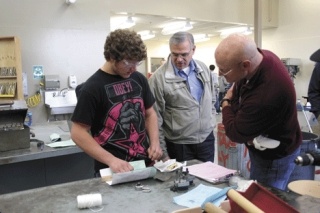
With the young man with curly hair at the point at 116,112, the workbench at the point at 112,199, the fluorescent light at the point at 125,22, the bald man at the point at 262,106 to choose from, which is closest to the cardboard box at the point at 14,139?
the young man with curly hair at the point at 116,112

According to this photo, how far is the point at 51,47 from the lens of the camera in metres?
4.16

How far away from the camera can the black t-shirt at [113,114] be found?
145cm

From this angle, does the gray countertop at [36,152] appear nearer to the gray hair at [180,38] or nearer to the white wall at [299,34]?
the gray hair at [180,38]

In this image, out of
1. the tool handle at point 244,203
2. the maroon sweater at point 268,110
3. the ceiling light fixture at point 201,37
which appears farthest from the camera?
the ceiling light fixture at point 201,37

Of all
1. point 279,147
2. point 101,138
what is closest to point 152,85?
point 101,138

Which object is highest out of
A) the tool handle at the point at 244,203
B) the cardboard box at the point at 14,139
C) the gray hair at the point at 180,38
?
the gray hair at the point at 180,38

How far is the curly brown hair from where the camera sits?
1.44 meters

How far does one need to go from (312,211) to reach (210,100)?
3.77 ft

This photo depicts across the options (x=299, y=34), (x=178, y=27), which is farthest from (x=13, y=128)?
(x=299, y=34)

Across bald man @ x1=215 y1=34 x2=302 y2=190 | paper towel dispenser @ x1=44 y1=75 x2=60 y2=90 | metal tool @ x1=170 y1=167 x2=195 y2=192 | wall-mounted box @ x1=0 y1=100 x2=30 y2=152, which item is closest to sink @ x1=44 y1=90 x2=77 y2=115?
paper towel dispenser @ x1=44 y1=75 x2=60 y2=90

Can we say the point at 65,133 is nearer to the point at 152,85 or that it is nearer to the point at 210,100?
the point at 152,85

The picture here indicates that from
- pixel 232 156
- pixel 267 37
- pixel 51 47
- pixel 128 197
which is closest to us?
pixel 128 197

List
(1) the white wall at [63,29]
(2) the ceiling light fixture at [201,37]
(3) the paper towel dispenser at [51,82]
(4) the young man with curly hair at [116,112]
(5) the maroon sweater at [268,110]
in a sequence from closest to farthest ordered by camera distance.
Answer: (5) the maroon sweater at [268,110] < (4) the young man with curly hair at [116,112] < (1) the white wall at [63,29] < (3) the paper towel dispenser at [51,82] < (2) the ceiling light fixture at [201,37]

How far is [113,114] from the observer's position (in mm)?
1493
